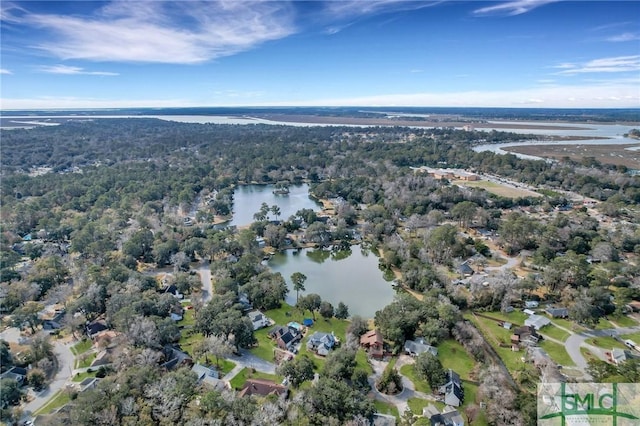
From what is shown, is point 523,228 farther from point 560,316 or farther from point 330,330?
point 330,330

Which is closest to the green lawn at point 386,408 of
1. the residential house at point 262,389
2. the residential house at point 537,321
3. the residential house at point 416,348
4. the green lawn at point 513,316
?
the residential house at point 416,348

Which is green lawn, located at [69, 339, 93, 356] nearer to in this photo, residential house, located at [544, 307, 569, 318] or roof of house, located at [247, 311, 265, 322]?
roof of house, located at [247, 311, 265, 322]

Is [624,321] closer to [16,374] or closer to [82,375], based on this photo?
[82,375]

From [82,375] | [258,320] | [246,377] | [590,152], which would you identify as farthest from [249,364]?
[590,152]

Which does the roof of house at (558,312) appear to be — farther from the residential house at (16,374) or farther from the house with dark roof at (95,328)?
the residential house at (16,374)

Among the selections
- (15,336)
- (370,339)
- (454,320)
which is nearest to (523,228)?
(454,320)

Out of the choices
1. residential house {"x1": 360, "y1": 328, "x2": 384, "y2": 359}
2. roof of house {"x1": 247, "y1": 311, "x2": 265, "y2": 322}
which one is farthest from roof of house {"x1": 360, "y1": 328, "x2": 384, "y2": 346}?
roof of house {"x1": 247, "y1": 311, "x2": 265, "y2": 322}
